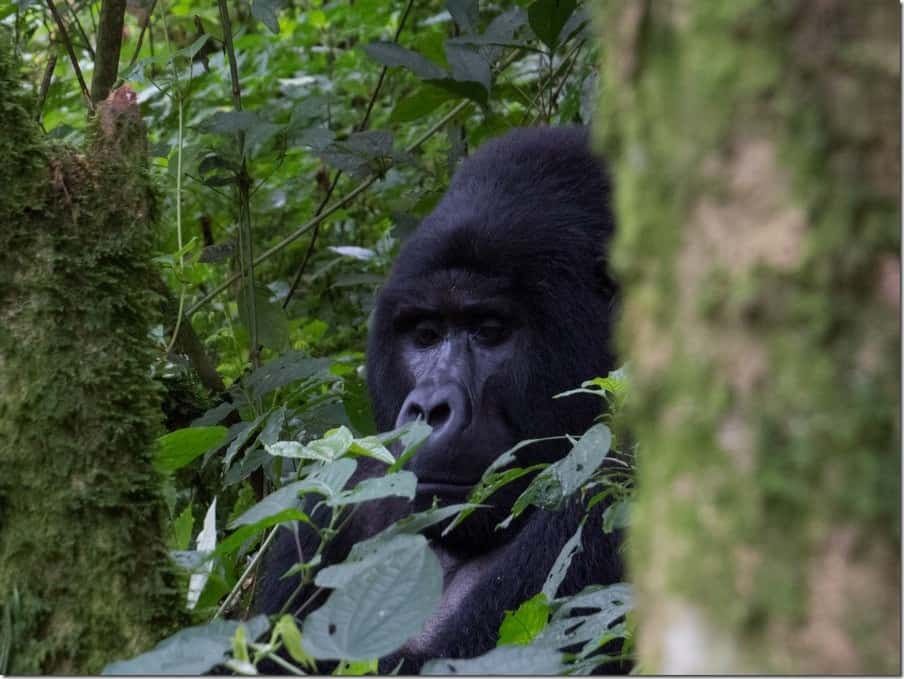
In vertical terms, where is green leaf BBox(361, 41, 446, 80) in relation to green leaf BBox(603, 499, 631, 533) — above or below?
above

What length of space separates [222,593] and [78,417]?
0.42 meters

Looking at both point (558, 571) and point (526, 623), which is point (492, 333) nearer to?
point (558, 571)

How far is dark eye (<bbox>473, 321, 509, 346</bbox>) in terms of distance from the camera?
292cm

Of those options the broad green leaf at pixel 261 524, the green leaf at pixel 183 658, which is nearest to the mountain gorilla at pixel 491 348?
the broad green leaf at pixel 261 524

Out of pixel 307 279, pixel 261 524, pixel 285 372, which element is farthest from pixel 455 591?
pixel 307 279

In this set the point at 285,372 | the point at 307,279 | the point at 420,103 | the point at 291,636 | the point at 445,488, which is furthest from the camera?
the point at 307,279

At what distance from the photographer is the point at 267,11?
3.36m

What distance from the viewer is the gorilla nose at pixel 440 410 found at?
105 inches

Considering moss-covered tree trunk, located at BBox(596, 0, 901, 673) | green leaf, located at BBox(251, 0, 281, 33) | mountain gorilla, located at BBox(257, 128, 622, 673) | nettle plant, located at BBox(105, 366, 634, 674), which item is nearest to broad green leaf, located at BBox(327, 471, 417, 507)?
nettle plant, located at BBox(105, 366, 634, 674)

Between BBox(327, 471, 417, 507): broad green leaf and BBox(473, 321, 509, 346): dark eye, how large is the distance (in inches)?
58.8

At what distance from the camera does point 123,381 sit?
1557 mm

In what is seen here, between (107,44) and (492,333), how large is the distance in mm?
1635

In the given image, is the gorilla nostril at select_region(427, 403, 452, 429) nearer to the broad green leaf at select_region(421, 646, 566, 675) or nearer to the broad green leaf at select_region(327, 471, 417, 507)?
the broad green leaf at select_region(327, 471, 417, 507)

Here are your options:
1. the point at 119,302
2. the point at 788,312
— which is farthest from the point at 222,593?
the point at 788,312
